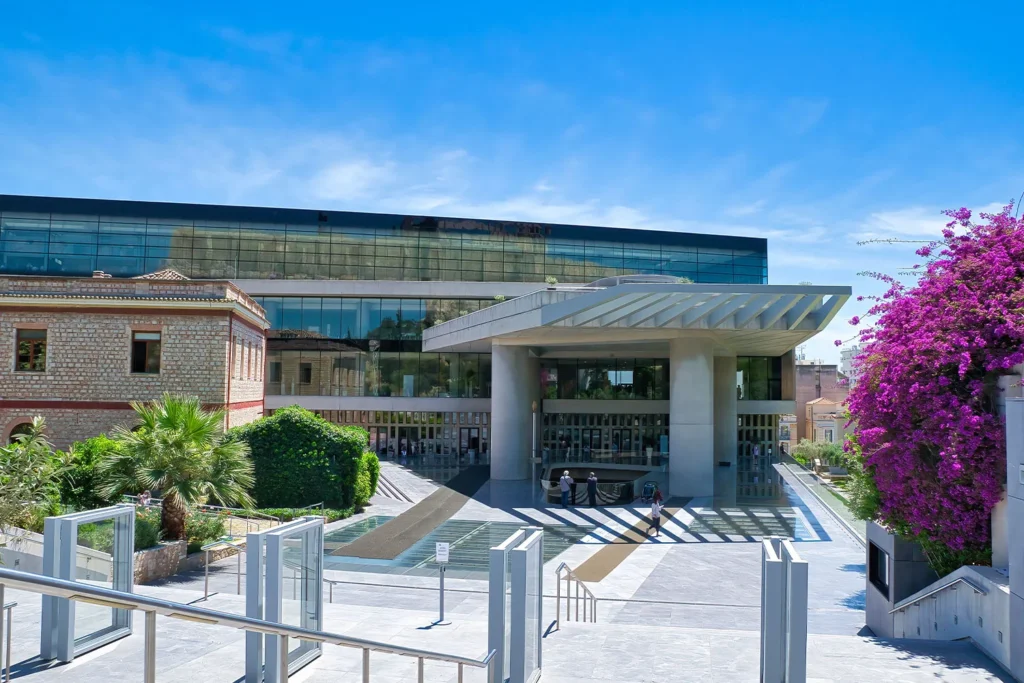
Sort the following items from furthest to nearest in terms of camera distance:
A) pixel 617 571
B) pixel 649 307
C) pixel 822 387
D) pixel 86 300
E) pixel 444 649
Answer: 1. pixel 822 387
2. pixel 649 307
3. pixel 86 300
4. pixel 617 571
5. pixel 444 649

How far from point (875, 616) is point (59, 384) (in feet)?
81.2

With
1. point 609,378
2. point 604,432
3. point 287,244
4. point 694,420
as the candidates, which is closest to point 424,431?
point 604,432

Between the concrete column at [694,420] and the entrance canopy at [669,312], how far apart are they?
3.01ft

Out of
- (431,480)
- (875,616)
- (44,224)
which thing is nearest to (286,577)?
(875,616)

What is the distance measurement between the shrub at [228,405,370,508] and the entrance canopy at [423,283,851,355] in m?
8.61

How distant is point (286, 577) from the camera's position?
322 inches

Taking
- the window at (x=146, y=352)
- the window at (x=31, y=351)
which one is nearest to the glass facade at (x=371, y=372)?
the window at (x=146, y=352)

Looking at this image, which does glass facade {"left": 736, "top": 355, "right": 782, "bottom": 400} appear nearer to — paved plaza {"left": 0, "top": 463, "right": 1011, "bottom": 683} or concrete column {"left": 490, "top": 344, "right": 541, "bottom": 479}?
concrete column {"left": 490, "top": 344, "right": 541, "bottom": 479}

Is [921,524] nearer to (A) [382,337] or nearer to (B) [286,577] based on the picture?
(B) [286,577]

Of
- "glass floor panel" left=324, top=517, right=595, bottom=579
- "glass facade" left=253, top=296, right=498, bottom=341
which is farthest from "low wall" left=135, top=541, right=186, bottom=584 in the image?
"glass facade" left=253, top=296, right=498, bottom=341

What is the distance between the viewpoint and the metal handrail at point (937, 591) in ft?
33.7

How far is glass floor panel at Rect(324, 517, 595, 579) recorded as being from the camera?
56.9 ft

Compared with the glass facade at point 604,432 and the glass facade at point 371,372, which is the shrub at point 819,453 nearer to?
the glass facade at point 604,432

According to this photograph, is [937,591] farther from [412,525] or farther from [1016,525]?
[412,525]
